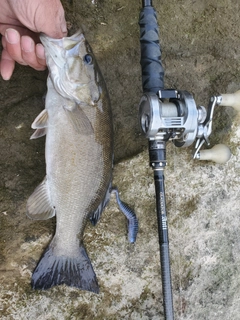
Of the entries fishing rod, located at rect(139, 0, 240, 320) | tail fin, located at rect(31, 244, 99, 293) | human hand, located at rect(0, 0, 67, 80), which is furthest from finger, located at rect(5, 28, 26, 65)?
tail fin, located at rect(31, 244, 99, 293)

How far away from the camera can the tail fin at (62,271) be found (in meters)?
2.66

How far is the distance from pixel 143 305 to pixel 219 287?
0.59 metres

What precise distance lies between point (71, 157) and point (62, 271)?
71 cm

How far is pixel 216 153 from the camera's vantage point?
2.94m

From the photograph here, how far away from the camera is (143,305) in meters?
3.00

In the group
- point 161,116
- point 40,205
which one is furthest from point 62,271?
point 161,116

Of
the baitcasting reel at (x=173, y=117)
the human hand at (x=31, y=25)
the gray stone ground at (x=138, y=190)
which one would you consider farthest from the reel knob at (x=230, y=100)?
the human hand at (x=31, y=25)

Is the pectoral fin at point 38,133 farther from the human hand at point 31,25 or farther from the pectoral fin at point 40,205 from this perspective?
the human hand at point 31,25

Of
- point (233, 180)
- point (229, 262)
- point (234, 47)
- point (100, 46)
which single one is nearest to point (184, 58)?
point (234, 47)

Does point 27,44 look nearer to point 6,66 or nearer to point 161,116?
point 6,66

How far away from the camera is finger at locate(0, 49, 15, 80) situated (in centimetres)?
273

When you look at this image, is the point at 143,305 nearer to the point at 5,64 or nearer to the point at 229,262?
the point at 229,262

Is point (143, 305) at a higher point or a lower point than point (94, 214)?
lower

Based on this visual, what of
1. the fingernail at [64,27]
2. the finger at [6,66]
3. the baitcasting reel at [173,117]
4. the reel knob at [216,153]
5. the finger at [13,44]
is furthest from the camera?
the reel knob at [216,153]
